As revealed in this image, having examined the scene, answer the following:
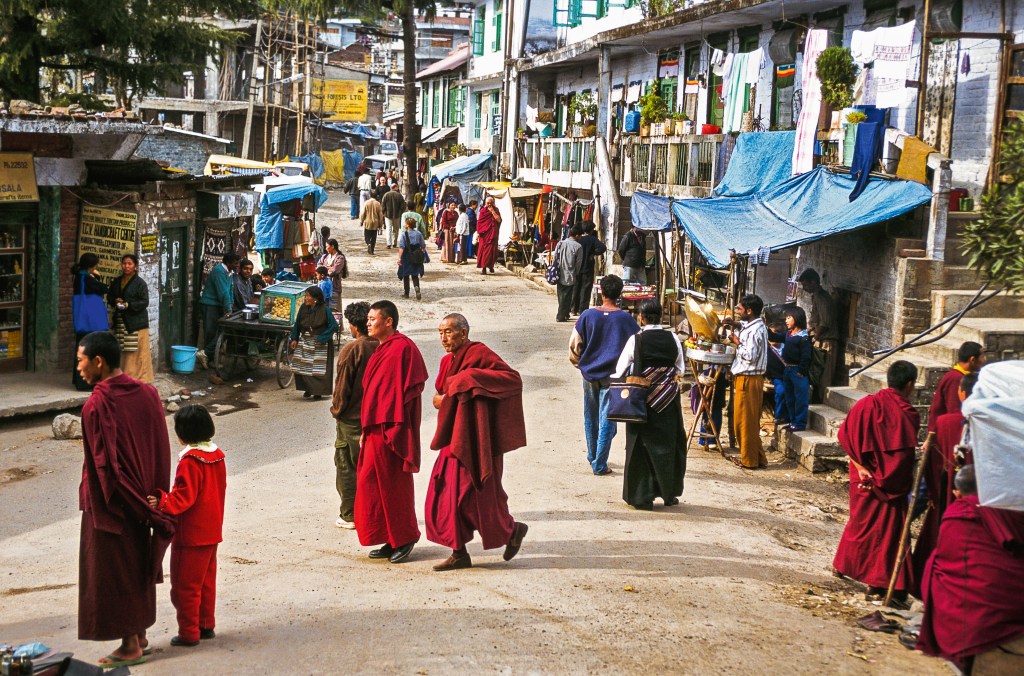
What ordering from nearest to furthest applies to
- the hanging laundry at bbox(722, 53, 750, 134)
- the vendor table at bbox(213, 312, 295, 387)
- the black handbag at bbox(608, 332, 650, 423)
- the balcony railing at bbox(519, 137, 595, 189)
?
the black handbag at bbox(608, 332, 650, 423)
the vendor table at bbox(213, 312, 295, 387)
the hanging laundry at bbox(722, 53, 750, 134)
the balcony railing at bbox(519, 137, 595, 189)

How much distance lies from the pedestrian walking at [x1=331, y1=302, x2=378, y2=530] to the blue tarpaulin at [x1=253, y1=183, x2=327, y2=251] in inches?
481

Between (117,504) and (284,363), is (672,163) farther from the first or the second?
(117,504)

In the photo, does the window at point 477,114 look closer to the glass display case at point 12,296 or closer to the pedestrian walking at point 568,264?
the pedestrian walking at point 568,264

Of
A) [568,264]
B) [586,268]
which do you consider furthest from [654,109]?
[568,264]

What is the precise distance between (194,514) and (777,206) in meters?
10.3

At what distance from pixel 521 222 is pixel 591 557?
2258 centimetres

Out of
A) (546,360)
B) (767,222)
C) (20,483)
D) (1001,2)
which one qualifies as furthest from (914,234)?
(20,483)

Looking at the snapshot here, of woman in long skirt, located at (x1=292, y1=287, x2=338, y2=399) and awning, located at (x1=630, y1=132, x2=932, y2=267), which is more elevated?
awning, located at (x1=630, y1=132, x2=932, y2=267)

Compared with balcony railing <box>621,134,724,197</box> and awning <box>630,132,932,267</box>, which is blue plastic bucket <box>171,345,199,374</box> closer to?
awning <box>630,132,932,267</box>

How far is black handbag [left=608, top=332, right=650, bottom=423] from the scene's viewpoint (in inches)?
348

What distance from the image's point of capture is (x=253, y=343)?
1459cm

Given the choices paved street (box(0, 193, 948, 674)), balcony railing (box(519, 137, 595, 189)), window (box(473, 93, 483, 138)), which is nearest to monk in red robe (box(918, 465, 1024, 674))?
paved street (box(0, 193, 948, 674))

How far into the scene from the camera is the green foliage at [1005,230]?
23.0 ft

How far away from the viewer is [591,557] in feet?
25.4
